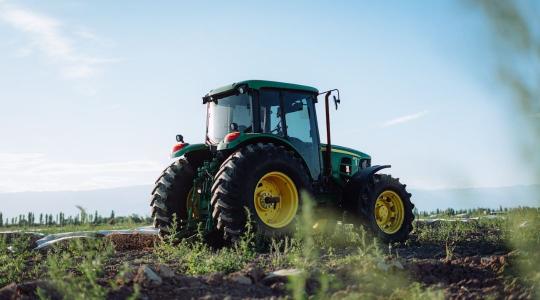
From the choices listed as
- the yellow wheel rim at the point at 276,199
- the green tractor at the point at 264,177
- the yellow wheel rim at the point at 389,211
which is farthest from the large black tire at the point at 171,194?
the yellow wheel rim at the point at 389,211

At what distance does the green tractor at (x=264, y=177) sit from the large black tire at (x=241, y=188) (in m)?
0.01

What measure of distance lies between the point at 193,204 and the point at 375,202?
2726mm

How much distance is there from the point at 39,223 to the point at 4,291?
57.1 ft

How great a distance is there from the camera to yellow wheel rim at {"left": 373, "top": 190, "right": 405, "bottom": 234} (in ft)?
28.8

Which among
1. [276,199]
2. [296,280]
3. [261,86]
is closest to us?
[296,280]

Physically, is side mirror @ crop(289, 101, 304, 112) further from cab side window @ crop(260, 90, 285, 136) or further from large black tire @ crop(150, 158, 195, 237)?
large black tire @ crop(150, 158, 195, 237)

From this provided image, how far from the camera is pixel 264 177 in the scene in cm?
712

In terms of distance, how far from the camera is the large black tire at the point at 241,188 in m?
6.67

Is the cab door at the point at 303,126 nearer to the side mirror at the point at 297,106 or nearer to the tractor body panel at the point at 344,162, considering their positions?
the side mirror at the point at 297,106

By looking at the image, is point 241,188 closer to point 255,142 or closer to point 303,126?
point 255,142

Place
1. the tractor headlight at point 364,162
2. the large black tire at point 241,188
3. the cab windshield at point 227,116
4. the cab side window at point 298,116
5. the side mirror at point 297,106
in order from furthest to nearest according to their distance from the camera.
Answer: the tractor headlight at point 364,162 → the side mirror at point 297,106 → the cab side window at point 298,116 → the cab windshield at point 227,116 → the large black tire at point 241,188

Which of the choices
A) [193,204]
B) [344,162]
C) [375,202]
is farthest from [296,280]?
[344,162]

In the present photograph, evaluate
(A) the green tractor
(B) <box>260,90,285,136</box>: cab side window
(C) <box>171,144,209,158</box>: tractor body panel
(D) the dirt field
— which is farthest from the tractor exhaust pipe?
(D) the dirt field

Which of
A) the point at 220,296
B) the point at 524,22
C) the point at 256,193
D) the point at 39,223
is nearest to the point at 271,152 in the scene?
the point at 256,193
